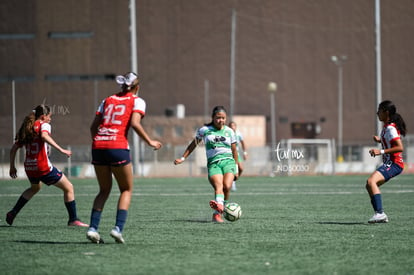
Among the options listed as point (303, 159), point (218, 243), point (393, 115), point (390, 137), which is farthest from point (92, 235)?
point (303, 159)

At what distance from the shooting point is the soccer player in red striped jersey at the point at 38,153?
39.4 ft

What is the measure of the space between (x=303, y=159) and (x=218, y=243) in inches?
1214

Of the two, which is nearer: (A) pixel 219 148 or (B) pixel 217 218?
(B) pixel 217 218

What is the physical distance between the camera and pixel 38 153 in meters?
12.3

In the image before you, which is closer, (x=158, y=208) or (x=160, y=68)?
(x=158, y=208)

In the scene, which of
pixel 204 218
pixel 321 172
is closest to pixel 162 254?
pixel 204 218

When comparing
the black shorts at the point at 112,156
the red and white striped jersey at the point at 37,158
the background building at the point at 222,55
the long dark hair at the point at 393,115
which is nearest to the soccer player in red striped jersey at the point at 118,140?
the black shorts at the point at 112,156

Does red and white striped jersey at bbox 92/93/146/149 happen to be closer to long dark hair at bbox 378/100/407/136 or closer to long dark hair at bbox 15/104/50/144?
long dark hair at bbox 15/104/50/144

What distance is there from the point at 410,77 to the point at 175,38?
1876cm

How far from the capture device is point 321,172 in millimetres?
40594

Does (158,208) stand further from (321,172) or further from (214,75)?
(214,75)

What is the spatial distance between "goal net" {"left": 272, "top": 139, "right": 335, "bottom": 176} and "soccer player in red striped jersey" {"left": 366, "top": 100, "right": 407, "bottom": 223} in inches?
1017

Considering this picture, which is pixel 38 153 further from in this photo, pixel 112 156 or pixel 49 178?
pixel 112 156

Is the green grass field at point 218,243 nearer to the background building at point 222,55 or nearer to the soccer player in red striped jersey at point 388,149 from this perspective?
the soccer player in red striped jersey at point 388,149
